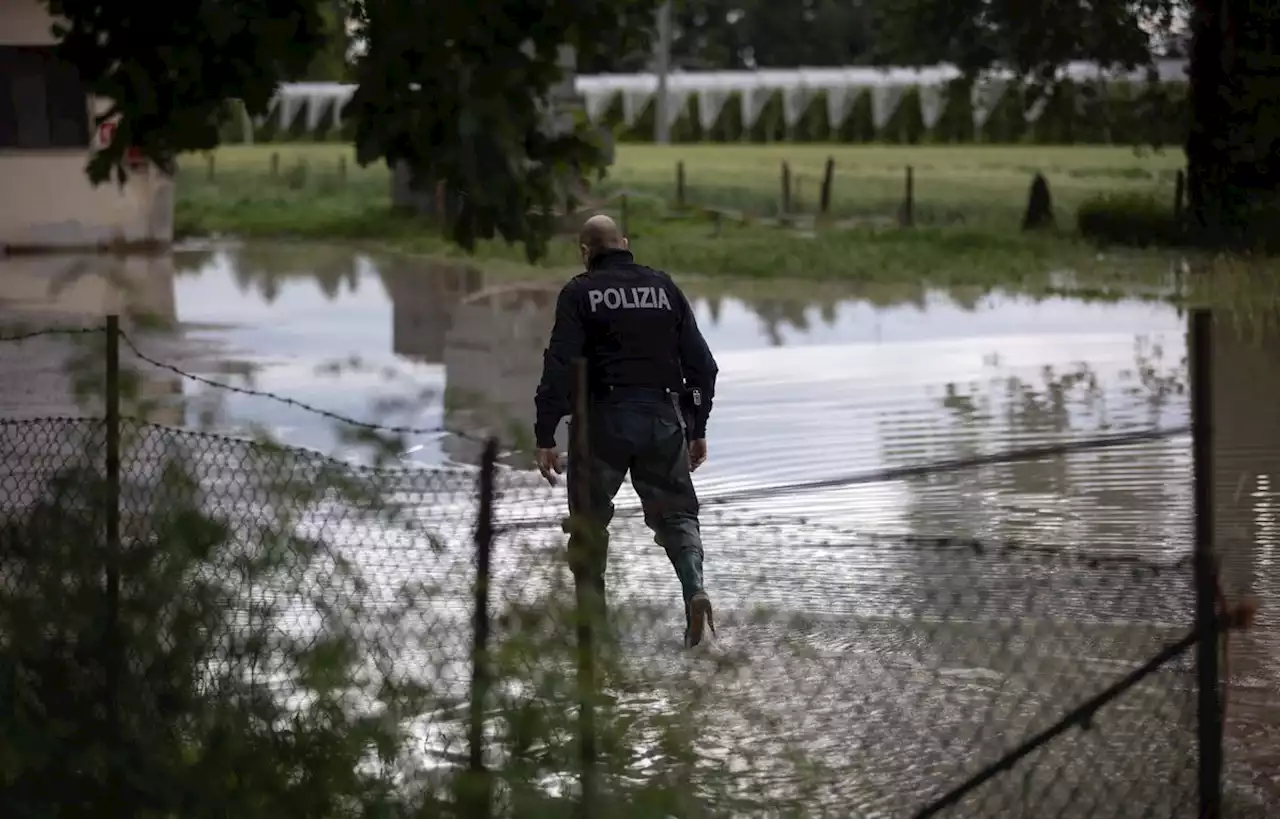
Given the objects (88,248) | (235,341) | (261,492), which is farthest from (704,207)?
(261,492)

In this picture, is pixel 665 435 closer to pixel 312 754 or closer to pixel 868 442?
pixel 312 754

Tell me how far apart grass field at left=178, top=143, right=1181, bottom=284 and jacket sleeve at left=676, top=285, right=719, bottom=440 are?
4737 mm

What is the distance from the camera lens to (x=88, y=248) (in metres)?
28.6

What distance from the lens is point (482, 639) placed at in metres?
4.57

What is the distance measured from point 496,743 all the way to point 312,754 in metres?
0.50

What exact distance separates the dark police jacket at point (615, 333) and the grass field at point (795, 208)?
4793mm

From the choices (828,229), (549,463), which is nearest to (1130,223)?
(828,229)

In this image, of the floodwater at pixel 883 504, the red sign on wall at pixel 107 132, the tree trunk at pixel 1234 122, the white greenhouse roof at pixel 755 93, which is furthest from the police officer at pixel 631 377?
the white greenhouse roof at pixel 755 93

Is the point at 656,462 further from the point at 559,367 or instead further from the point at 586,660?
the point at 586,660

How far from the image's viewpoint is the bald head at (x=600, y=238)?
7699 millimetres

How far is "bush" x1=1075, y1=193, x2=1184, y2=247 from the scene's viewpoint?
95.3ft

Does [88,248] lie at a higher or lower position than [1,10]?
lower

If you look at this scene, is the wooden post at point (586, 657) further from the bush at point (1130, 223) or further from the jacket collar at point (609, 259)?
the bush at point (1130, 223)

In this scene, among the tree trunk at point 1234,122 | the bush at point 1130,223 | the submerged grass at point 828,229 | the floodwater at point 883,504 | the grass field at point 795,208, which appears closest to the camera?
the floodwater at point 883,504
